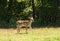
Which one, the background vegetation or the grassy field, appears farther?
the background vegetation

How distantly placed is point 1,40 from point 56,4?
37.1 ft

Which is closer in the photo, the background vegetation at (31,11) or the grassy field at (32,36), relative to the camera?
the grassy field at (32,36)

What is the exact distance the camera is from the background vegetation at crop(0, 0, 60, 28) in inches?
901

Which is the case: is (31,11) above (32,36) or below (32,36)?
below

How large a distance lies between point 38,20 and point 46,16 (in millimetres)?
1052

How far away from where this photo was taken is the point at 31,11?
2322 centimetres

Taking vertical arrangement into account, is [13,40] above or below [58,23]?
above

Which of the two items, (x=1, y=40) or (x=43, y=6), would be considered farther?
(x=43, y=6)

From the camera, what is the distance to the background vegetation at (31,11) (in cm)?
2289

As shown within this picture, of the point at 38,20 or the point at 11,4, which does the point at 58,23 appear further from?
the point at 11,4

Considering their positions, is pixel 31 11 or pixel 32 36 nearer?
pixel 32 36

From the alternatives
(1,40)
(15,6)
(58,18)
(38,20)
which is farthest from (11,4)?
(1,40)

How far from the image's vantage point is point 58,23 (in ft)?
74.5

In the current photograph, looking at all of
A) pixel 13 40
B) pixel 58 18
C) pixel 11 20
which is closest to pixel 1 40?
pixel 13 40
